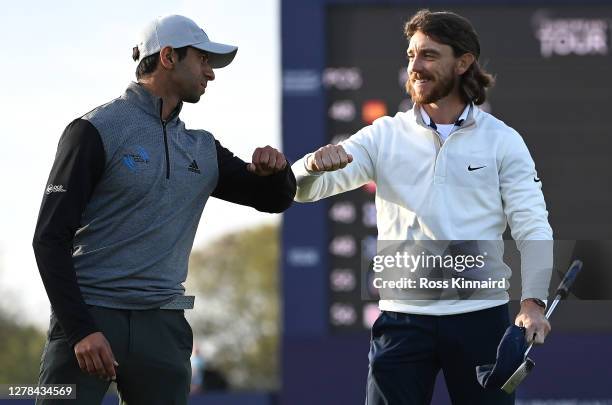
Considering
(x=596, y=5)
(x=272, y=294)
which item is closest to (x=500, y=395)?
(x=596, y=5)

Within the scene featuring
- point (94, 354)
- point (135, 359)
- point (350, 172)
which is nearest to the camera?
point (94, 354)

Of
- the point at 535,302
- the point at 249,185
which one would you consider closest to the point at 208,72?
the point at 249,185

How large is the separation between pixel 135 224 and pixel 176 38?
0.65 metres

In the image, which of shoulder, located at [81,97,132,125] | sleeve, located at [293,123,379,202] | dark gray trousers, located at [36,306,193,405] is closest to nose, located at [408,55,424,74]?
sleeve, located at [293,123,379,202]

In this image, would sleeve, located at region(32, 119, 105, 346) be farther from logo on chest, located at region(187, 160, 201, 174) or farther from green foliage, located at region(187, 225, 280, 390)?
green foliage, located at region(187, 225, 280, 390)

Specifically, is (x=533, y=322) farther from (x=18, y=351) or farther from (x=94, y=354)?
(x=18, y=351)

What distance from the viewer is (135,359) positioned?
14.9 feet

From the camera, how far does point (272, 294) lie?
1686 inches

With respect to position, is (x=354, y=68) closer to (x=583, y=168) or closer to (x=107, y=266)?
(x=583, y=168)

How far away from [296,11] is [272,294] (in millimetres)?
33392

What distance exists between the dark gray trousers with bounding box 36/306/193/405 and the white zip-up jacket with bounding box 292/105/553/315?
72 centimetres

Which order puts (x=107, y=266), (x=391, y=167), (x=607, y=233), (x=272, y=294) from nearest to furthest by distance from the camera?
(x=107, y=266) → (x=391, y=167) → (x=607, y=233) → (x=272, y=294)

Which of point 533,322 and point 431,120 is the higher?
point 431,120

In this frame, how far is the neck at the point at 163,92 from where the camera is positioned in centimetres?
476
